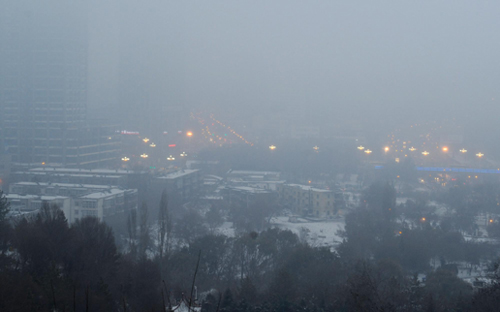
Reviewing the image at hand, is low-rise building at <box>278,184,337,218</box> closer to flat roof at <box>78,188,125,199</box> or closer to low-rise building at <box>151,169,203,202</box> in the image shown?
low-rise building at <box>151,169,203,202</box>

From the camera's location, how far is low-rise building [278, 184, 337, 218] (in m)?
8.13

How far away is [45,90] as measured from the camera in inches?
523

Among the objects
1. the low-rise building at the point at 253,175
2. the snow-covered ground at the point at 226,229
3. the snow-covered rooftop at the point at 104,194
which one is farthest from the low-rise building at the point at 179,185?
the snow-covered ground at the point at 226,229

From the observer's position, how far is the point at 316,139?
696 inches

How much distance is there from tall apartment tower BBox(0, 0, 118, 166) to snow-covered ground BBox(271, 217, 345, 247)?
661cm

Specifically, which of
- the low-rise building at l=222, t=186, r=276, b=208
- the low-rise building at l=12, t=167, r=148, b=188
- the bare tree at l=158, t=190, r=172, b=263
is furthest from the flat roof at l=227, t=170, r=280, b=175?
the bare tree at l=158, t=190, r=172, b=263

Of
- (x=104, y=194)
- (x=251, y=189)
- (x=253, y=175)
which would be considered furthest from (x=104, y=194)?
(x=253, y=175)

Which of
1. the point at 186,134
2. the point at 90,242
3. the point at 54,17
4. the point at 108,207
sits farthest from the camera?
the point at 186,134

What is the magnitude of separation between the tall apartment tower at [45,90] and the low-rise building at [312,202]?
594 cm

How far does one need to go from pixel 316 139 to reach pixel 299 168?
17.3 feet

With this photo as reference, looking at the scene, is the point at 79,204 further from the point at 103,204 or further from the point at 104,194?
the point at 104,194

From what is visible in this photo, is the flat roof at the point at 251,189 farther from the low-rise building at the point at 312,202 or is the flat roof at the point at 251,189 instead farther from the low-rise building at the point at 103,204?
the low-rise building at the point at 103,204

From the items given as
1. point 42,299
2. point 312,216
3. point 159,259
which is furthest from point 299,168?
point 42,299

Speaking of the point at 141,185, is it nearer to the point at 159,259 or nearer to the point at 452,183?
the point at 159,259
